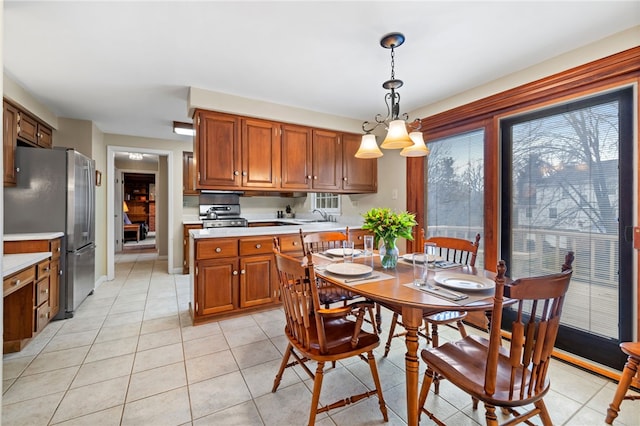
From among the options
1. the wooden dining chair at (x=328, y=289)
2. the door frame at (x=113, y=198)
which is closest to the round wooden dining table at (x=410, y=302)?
the wooden dining chair at (x=328, y=289)

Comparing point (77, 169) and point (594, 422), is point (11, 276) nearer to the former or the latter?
point (77, 169)

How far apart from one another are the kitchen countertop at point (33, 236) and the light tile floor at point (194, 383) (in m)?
0.88

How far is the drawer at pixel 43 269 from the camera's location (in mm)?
2451

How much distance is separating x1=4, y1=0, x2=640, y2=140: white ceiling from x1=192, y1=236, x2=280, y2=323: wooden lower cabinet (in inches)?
63.8

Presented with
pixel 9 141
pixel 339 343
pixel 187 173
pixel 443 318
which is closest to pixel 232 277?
pixel 339 343

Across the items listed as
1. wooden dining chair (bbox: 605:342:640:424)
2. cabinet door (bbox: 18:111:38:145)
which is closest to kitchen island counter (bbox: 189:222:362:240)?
cabinet door (bbox: 18:111:38:145)

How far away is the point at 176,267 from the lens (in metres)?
4.91

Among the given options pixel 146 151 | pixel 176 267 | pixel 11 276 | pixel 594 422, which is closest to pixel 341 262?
pixel 594 422

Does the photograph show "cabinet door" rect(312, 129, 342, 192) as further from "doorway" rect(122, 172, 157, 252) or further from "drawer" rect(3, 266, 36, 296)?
"doorway" rect(122, 172, 157, 252)

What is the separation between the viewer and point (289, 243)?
3.23m

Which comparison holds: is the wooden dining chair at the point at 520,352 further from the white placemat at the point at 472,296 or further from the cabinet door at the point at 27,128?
the cabinet door at the point at 27,128

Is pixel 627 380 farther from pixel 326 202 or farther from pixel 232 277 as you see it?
pixel 326 202

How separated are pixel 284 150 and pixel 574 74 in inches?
106

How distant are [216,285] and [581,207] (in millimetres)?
3244
